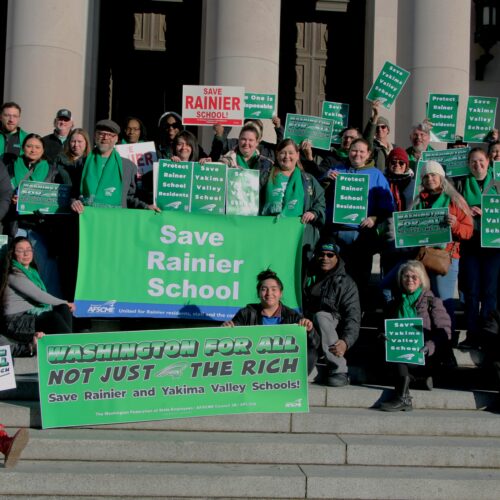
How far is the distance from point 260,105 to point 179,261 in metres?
2.68

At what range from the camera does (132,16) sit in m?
15.1

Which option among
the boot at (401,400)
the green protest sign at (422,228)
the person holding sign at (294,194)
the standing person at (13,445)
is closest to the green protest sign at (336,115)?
the person holding sign at (294,194)

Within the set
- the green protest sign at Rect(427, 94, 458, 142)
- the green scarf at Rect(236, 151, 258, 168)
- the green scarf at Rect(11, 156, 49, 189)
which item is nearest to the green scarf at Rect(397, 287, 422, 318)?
the green scarf at Rect(236, 151, 258, 168)

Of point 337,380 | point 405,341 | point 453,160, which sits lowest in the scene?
point 337,380

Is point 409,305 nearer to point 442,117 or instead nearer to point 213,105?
point 442,117

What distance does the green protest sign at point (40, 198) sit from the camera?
26.8 feet

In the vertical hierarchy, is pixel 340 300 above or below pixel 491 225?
below

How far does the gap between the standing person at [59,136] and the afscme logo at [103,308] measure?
6.65ft

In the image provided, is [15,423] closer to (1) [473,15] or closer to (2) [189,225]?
(2) [189,225]

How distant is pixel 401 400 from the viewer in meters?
6.96

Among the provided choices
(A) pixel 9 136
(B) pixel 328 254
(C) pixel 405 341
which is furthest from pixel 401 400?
(A) pixel 9 136

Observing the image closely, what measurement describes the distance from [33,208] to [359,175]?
329 cm

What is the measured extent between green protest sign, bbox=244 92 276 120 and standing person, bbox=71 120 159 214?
7.03 feet

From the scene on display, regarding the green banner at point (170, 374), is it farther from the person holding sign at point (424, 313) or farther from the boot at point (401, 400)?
the person holding sign at point (424, 313)
